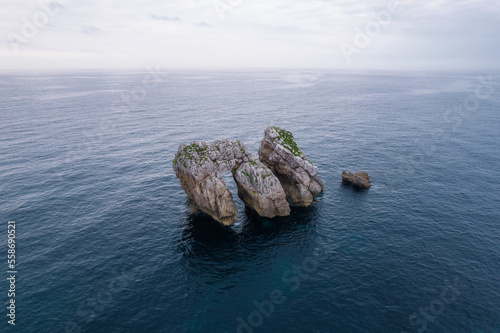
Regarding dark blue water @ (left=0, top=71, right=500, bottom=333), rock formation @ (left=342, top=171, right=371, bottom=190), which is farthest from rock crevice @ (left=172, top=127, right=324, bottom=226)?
rock formation @ (left=342, top=171, right=371, bottom=190)

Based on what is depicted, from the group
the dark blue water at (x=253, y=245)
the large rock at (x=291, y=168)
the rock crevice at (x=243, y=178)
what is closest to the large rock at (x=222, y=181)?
the rock crevice at (x=243, y=178)

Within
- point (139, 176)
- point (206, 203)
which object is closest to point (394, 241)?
point (206, 203)

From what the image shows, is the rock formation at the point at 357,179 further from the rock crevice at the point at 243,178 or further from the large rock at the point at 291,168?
the rock crevice at the point at 243,178

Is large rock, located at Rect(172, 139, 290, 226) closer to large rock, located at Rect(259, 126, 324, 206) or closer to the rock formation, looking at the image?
large rock, located at Rect(259, 126, 324, 206)

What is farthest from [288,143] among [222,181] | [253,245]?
[253,245]

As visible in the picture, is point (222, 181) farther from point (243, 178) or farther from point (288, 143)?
point (288, 143)

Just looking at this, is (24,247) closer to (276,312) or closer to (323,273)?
(276,312)
